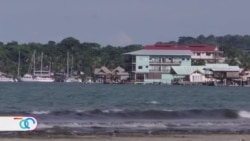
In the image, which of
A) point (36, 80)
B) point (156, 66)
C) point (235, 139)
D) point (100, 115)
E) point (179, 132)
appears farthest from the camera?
point (36, 80)

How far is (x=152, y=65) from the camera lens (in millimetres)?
174000

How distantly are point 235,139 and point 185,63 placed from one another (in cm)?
14838

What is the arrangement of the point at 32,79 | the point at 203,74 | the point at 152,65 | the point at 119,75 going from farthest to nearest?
the point at 32,79 → the point at 119,75 → the point at 203,74 → the point at 152,65

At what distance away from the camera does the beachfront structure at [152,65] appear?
174 meters

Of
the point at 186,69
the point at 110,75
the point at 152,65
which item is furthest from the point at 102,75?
the point at 186,69

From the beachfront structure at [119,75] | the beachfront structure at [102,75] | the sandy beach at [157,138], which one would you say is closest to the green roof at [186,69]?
the beachfront structure at [119,75]

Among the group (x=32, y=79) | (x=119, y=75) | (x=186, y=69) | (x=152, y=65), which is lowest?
(x=32, y=79)

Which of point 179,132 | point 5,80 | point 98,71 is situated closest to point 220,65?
point 98,71

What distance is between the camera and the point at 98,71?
19662cm

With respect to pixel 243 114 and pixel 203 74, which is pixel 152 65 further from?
pixel 243 114

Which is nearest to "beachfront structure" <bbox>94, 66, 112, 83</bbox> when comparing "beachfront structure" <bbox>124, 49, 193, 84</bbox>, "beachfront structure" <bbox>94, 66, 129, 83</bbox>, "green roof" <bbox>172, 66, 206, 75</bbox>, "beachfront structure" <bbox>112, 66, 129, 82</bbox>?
"beachfront structure" <bbox>94, 66, 129, 83</bbox>

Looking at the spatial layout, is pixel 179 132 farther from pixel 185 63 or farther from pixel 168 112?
pixel 185 63

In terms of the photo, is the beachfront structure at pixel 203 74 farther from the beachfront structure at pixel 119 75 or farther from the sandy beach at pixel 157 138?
the sandy beach at pixel 157 138

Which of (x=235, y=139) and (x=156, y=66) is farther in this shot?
(x=156, y=66)
